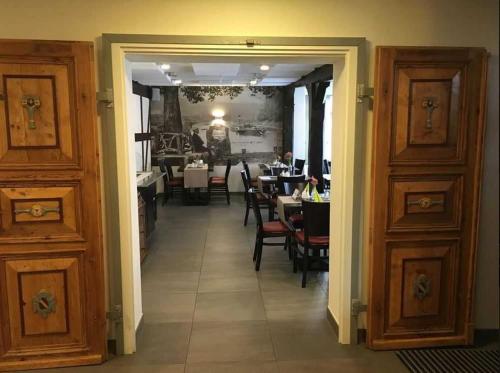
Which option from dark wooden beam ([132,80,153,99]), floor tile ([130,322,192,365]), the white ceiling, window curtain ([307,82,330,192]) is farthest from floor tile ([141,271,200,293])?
dark wooden beam ([132,80,153,99])

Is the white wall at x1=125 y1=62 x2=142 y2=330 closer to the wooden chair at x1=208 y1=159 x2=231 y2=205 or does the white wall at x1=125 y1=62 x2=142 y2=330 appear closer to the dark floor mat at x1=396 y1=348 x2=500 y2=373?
the dark floor mat at x1=396 y1=348 x2=500 y2=373

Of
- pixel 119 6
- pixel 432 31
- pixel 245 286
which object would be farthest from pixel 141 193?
pixel 432 31

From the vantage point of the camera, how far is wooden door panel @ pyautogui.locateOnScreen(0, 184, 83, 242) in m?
2.56

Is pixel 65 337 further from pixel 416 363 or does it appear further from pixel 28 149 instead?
pixel 416 363

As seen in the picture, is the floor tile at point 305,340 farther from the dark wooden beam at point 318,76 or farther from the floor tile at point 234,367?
the dark wooden beam at point 318,76

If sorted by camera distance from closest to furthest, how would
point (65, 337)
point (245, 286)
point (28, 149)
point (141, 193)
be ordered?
point (28, 149)
point (65, 337)
point (245, 286)
point (141, 193)

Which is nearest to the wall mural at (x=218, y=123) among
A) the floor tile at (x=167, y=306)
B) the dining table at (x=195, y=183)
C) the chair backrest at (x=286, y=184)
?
the dining table at (x=195, y=183)

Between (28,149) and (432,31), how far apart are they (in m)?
2.76

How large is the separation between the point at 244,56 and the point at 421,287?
2.05 metres

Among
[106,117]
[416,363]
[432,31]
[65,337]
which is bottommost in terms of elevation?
[416,363]

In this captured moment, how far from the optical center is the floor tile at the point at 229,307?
3.50 m

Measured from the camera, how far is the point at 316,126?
25.2ft

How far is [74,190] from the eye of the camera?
8.55ft

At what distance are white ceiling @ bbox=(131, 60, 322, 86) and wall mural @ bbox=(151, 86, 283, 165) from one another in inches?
20.9
